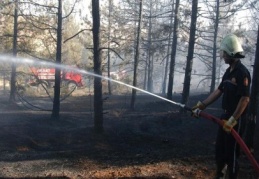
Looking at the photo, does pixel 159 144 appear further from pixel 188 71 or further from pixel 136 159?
pixel 188 71

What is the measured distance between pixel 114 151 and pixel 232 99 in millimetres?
5131

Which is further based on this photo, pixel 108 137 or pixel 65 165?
pixel 108 137

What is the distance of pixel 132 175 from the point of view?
7.05 m

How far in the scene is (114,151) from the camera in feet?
32.3

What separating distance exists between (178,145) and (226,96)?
18.2 ft

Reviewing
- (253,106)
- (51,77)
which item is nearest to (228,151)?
(253,106)

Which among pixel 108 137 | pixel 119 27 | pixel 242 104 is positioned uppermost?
pixel 119 27

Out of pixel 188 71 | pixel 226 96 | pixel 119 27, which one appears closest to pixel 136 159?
pixel 226 96

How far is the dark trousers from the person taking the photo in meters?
5.76

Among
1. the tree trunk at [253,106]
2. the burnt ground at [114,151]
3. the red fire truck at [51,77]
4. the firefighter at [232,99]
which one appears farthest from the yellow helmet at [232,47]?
the red fire truck at [51,77]

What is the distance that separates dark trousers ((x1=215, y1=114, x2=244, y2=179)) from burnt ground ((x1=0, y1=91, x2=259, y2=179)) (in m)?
1.33

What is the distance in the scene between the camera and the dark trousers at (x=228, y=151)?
5.76m

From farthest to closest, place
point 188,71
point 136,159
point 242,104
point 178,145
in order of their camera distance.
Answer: point 188,71 → point 178,145 → point 136,159 → point 242,104

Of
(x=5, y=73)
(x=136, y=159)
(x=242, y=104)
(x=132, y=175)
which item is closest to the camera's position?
(x=242, y=104)
